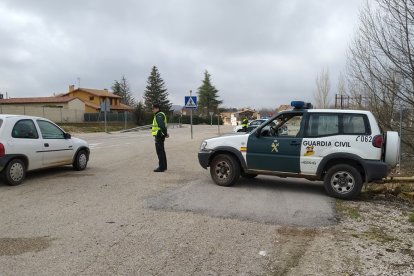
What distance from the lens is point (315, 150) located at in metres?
8.02

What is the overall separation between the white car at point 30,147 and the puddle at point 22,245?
12.5 ft

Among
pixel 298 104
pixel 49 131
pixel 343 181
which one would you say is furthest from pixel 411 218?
pixel 49 131

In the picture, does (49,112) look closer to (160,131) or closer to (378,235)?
(160,131)

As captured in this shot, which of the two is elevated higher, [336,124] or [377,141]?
[336,124]

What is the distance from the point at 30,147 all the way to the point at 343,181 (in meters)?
6.92

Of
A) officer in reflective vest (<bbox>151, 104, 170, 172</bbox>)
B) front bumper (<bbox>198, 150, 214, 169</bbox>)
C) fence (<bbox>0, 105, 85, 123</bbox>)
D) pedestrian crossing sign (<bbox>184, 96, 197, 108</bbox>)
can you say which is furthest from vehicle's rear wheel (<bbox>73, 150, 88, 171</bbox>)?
fence (<bbox>0, 105, 85, 123</bbox>)

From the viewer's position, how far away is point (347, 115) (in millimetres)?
7887

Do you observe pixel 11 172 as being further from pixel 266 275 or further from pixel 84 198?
pixel 266 275

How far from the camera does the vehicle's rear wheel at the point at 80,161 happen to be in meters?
10.9

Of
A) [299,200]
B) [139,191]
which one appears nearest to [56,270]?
[139,191]

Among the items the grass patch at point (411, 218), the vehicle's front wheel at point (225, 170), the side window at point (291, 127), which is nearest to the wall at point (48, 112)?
the vehicle's front wheel at point (225, 170)

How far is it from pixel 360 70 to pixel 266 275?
37.4 ft

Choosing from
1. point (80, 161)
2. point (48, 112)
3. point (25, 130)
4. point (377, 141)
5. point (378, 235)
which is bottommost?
point (378, 235)

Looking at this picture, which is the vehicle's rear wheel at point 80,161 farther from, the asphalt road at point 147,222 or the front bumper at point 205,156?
the front bumper at point 205,156
